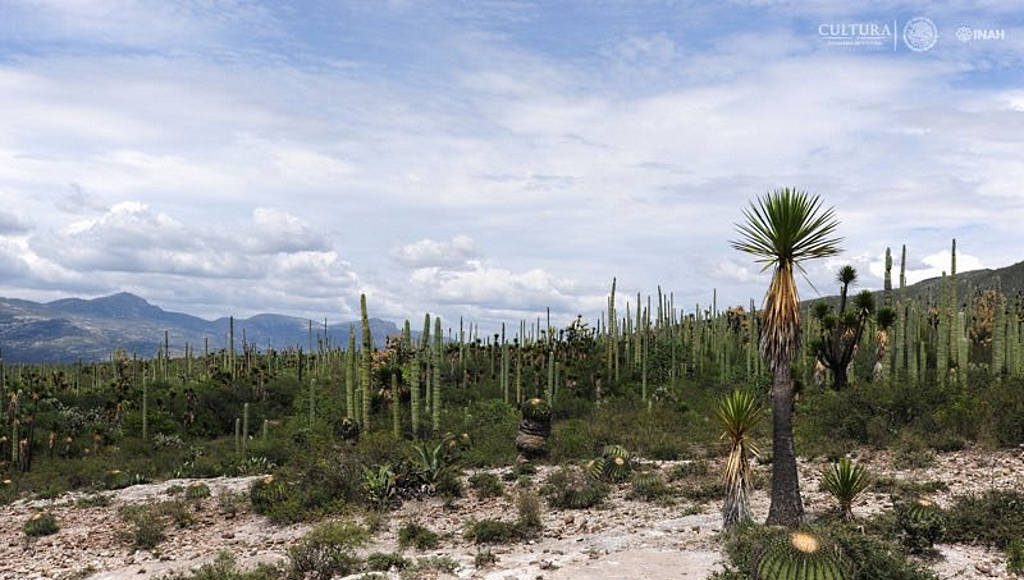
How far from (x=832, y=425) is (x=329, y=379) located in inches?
1304

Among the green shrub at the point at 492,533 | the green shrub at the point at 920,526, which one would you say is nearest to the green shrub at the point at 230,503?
the green shrub at the point at 492,533

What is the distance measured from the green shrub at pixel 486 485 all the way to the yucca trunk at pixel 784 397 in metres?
7.30

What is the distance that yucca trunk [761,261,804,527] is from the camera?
40.0 ft

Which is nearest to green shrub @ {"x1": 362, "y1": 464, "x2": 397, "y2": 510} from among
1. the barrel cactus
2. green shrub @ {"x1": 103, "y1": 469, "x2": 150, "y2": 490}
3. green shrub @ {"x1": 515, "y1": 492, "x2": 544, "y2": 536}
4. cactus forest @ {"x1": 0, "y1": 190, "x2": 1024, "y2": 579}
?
cactus forest @ {"x1": 0, "y1": 190, "x2": 1024, "y2": 579}

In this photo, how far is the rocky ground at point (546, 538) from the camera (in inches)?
459

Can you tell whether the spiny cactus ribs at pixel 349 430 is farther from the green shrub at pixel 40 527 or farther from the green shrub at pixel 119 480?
the green shrub at pixel 40 527

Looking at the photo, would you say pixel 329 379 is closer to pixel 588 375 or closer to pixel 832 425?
pixel 588 375

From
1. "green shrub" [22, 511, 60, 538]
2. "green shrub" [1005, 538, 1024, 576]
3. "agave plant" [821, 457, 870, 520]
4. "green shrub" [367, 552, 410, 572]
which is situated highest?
"agave plant" [821, 457, 870, 520]

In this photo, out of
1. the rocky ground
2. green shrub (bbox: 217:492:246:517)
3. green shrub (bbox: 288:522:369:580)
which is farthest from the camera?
green shrub (bbox: 217:492:246:517)

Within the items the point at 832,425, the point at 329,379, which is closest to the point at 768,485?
the point at 832,425

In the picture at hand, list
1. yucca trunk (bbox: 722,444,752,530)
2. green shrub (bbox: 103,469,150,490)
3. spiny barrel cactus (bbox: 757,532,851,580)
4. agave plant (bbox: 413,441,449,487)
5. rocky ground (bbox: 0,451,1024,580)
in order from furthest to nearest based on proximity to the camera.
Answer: green shrub (bbox: 103,469,150,490), agave plant (bbox: 413,441,449,487), yucca trunk (bbox: 722,444,752,530), rocky ground (bbox: 0,451,1024,580), spiny barrel cactus (bbox: 757,532,851,580)

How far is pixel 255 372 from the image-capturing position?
153 feet

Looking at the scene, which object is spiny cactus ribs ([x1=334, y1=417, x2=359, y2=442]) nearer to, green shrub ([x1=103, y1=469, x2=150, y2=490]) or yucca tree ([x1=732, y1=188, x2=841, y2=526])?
green shrub ([x1=103, y1=469, x2=150, y2=490])

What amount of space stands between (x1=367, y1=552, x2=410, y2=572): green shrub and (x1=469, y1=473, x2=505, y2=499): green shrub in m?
5.02
